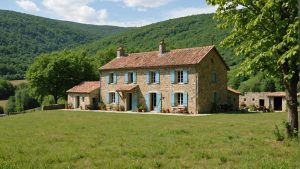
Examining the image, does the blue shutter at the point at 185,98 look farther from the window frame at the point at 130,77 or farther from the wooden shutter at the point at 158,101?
the window frame at the point at 130,77

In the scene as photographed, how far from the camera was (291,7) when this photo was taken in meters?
11.1

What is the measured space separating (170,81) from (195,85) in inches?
103

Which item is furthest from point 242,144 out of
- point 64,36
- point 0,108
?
point 64,36

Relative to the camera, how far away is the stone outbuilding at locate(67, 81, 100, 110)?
3978cm

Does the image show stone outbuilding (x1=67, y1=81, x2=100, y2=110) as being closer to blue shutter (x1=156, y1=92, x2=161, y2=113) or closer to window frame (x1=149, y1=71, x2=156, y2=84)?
window frame (x1=149, y1=71, x2=156, y2=84)

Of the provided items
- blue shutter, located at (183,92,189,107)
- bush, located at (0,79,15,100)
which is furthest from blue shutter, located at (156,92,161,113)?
bush, located at (0,79,15,100)

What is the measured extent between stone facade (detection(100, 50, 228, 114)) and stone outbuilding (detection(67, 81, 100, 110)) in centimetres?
347

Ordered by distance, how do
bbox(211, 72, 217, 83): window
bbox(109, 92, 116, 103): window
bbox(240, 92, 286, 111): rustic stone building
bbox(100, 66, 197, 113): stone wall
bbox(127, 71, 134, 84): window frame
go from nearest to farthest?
bbox(100, 66, 197, 113): stone wall < bbox(211, 72, 217, 83): window < bbox(127, 71, 134, 84): window frame < bbox(240, 92, 286, 111): rustic stone building < bbox(109, 92, 116, 103): window

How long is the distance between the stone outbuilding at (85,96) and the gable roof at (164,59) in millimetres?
3141

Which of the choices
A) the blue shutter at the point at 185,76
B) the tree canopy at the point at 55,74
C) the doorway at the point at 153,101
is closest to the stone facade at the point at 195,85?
the blue shutter at the point at 185,76

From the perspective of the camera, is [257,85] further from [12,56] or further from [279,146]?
[12,56]

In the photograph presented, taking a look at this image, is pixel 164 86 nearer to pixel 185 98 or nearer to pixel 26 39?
pixel 185 98

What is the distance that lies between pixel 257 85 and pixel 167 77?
107 feet

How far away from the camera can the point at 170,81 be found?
33.1 m
